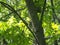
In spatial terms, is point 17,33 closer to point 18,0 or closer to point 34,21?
point 34,21

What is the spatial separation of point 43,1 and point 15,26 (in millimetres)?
936

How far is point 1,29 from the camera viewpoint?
3.46 metres

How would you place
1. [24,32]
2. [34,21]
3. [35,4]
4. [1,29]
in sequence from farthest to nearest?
[35,4], [34,21], [24,32], [1,29]

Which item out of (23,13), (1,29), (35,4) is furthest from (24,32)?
(23,13)

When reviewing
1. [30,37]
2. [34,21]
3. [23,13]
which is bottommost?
[23,13]

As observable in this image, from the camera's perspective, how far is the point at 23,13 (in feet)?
19.9

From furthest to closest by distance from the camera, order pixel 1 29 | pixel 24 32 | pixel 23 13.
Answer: pixel 23 13 → pixel 24 32 → pixel 1 29

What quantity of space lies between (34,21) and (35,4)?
442 millimetres

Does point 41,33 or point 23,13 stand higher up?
point 41,33

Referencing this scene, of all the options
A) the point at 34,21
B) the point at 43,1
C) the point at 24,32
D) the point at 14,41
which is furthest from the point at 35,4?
the point at 14,41

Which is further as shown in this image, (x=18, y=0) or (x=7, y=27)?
(x=18, y=0)

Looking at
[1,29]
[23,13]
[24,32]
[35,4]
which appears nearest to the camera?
[1,29]

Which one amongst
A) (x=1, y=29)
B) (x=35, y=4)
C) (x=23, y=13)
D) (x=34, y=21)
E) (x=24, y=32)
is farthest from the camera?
(x=23, y=13)

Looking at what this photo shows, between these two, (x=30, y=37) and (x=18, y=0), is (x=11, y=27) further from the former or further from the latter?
(x=18, y=0)
